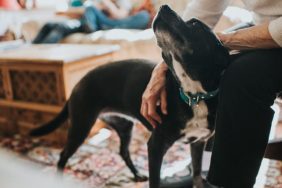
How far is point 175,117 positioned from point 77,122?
0.40 m

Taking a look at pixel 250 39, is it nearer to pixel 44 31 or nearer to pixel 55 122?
pixel 55 122

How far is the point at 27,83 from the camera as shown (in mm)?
1779

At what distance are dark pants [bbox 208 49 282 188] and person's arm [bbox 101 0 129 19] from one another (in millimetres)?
2173

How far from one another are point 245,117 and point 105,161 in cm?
98

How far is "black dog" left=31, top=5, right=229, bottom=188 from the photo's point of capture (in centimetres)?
80

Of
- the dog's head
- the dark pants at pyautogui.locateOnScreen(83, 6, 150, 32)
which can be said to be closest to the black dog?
the dog's head

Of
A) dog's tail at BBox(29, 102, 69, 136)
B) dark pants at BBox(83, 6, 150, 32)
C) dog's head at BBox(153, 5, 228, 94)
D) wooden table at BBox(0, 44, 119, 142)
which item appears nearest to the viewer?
dog's head at BBox(153, 5, 228, 94)

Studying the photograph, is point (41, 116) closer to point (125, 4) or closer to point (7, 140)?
point (7, 140)

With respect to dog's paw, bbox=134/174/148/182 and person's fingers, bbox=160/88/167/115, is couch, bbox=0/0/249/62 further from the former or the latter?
person's fingers, bbox=160/88/167/115

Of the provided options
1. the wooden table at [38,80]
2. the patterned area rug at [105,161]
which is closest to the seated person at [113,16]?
the wooden table at [38,80]

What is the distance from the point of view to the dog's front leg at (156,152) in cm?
96

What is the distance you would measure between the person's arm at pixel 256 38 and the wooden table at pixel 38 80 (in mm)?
933

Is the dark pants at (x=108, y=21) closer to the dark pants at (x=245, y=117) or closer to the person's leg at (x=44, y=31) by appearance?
the person's leg at (x=44, y=31)

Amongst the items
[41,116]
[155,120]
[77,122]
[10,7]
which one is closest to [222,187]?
[155,120]
